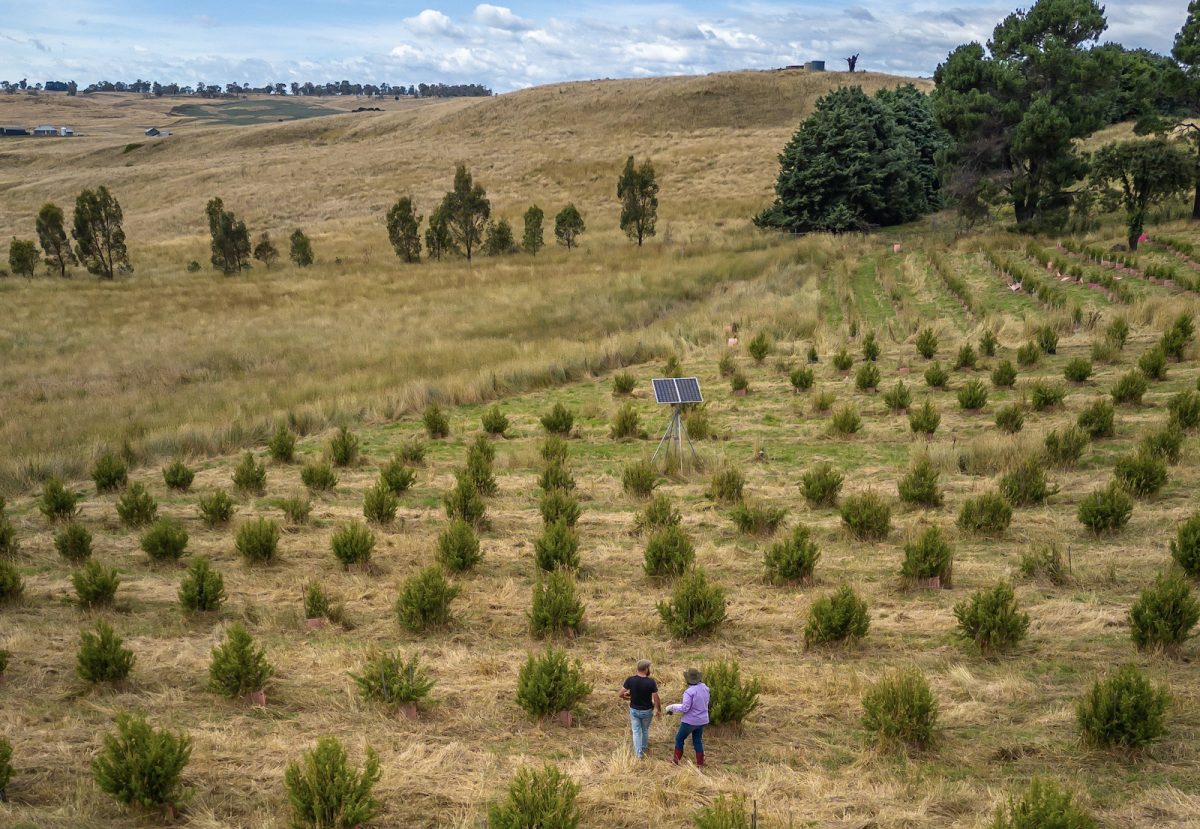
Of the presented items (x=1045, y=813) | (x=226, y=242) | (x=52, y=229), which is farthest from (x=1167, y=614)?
(x=52, y=229)

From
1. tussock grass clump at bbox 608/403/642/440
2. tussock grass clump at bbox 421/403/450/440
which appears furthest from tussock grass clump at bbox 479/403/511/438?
tussock grass clump at bbox 608/403/642/440

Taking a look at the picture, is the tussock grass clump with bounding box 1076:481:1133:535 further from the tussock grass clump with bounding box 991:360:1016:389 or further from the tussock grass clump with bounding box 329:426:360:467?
the tussock grass clump with bounding box 329:426:360:467

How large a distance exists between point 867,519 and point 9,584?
9.76 meters

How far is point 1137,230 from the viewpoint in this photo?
30219 millimetres

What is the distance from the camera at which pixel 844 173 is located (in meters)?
42.6

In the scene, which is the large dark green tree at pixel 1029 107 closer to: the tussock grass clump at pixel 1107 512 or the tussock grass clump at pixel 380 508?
the tussock grass clump at pixel 1107 512

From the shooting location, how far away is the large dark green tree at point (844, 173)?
43.1 m

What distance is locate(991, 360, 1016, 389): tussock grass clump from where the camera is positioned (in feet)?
58.1

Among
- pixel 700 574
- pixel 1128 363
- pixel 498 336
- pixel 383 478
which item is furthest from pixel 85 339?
pixel 1128 363

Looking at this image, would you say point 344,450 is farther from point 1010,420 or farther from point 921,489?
point 1010,420

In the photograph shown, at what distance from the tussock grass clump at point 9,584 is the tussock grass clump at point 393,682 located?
4.78 metres

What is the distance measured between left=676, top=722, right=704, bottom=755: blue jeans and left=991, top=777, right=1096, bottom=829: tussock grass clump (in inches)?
81.0

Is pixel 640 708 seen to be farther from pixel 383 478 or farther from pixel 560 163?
pixel 560 163

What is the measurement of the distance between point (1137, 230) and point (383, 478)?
26.9 meters
